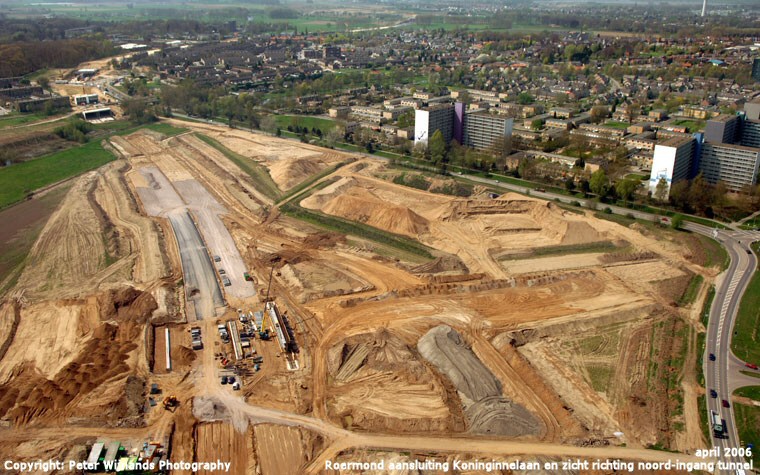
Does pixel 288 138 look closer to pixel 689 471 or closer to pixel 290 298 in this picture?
pixel 290 298

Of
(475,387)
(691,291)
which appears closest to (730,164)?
(691,291)

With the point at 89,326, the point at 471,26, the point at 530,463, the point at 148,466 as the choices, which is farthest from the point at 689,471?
the point at 471,26

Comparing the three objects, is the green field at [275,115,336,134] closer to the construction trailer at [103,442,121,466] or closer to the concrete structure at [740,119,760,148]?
the concrete structure at [740,119,760,148]

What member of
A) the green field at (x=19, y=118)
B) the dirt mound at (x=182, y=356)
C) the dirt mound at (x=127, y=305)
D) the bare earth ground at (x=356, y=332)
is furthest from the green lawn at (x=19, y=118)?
the dirt mound at (x=182, y=356)

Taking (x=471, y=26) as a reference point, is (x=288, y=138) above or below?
below

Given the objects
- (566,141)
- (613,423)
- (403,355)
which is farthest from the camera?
(566,141)

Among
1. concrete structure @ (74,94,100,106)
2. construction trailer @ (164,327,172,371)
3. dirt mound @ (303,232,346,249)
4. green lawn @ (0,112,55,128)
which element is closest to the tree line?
concrete structure @ (74,94,100,106)

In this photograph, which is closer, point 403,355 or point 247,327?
point 403,355

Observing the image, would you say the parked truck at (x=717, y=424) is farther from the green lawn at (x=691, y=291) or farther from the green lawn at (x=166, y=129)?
the green lawn at (x=166, y=129)
